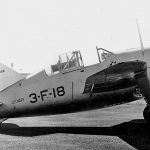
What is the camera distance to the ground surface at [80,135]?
23.4 ft

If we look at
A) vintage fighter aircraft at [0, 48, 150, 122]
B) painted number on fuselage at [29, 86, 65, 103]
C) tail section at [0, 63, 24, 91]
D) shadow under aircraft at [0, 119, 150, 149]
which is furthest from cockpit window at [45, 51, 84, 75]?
shadow under aircraft at [0, 119, 150, 149]

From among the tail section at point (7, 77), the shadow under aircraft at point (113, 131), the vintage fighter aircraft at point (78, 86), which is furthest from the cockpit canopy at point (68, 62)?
the shadow under aircraft at point (113, 131)

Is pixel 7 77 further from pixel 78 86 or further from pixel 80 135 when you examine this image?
pixel 80 135

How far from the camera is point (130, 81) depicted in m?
8.47

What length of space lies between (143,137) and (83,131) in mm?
2203

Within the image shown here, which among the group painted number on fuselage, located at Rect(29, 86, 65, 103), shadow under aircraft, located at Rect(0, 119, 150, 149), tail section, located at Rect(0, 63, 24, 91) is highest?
tail section, located at Rect(0, 63, 24, 91)

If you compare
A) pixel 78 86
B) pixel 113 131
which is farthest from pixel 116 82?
pixel 113 131

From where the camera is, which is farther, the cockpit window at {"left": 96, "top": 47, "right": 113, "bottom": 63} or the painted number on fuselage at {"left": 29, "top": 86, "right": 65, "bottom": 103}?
the painted number on fuselage at {"left": 29, "top": 86, "right": 65, "bottom": 103}

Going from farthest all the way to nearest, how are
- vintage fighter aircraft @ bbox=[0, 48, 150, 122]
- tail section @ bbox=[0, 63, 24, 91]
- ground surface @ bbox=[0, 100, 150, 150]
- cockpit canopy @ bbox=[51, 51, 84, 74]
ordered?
tail section @ bbox=[0, 63, 24, 91] → cockpit canopy @ bbox=[51, 51, 84, 74] → vintage fighter aircraft @ bbox=[0, 48, 150, 122] → ground surface @ bbox=[0, 100, 150, 150]

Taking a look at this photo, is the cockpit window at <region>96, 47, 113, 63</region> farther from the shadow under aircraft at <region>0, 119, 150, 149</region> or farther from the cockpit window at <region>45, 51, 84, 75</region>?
the shadow under aircraft at <region>0, 119, 150, 149</region>

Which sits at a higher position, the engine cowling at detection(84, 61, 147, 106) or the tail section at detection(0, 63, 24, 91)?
the tail section at detection(0, 63, 24, 91)

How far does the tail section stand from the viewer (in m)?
10.0

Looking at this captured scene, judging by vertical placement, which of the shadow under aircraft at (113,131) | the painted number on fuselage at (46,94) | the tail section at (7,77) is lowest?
the shadow under aircraft at (113,131)

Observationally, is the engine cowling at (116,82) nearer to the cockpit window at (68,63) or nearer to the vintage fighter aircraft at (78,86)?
the vintage fighter aircraft at (78,86)
